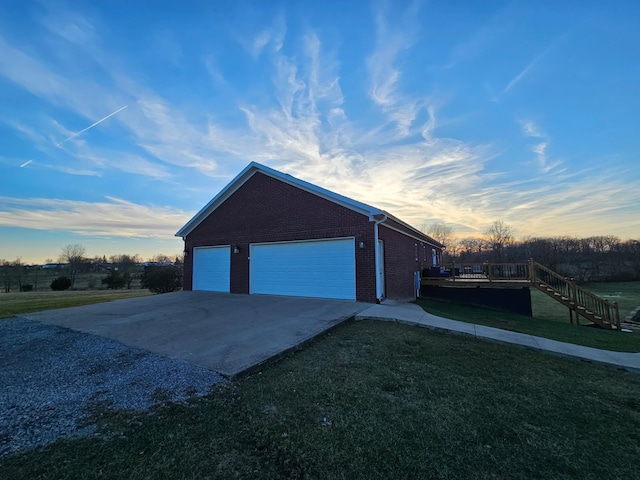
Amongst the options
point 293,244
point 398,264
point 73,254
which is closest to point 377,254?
point 398,264

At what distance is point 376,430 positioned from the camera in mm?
→ 2719

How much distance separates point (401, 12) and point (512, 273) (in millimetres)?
12267

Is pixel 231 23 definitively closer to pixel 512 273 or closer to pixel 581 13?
pixel 581 13

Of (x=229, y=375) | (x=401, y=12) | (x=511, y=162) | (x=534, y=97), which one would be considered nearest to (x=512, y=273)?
(x=511, y=162)

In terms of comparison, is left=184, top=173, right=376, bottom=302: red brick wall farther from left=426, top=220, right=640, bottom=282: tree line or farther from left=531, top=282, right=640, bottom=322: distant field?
left=426, top=220, right=640, bottom=282: tree line

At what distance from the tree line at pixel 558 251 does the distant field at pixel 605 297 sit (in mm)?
2473

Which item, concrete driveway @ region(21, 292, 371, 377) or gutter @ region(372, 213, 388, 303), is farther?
gutter @ region(372, 213, 388, 303)

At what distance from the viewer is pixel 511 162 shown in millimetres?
12312

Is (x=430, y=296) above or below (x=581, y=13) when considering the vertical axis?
below

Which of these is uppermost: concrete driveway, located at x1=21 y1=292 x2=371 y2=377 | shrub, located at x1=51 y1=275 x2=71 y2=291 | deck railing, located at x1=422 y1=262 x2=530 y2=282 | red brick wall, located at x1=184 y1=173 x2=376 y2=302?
red brick wall, located at x1=184 y1=173 x2=376 y2=302

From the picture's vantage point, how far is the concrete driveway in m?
4.64

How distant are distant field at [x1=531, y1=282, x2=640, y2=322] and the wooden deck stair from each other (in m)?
2.55

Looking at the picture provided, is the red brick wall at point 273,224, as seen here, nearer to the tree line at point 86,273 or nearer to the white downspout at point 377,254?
the white downspout at point 377,254

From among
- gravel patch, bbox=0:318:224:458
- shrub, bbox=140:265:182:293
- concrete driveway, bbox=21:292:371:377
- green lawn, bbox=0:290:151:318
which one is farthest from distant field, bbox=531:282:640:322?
shrub, bbox=140:265:182:293
